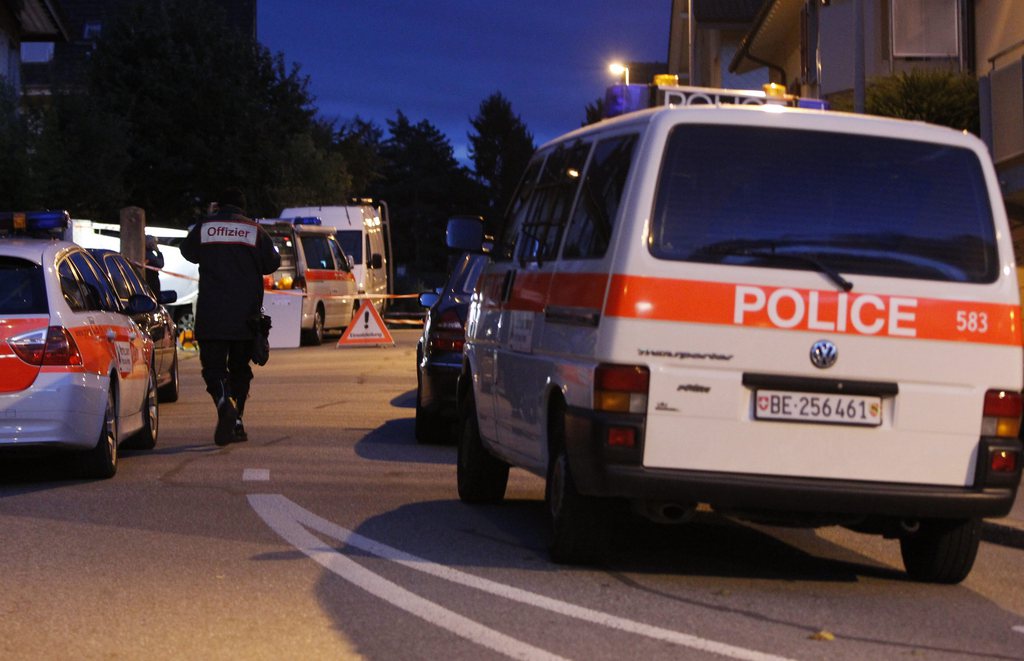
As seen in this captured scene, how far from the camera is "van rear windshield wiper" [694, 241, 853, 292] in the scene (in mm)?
7445

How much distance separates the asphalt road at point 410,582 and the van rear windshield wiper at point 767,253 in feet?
4.52

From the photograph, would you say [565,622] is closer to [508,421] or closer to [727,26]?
[508,421]

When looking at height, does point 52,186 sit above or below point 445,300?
above

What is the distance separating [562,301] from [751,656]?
232cm

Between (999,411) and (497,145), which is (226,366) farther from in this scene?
(497,145)

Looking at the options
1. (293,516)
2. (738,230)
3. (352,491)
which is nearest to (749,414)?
(738,230)

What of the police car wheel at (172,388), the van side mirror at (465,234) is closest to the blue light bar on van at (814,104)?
the van side mirror at (465,234)

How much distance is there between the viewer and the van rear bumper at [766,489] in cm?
741

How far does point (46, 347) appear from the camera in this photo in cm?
1096

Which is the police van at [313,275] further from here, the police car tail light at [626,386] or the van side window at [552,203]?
the police car tail light at [626,386]

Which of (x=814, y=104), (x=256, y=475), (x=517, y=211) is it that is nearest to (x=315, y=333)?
(x=256, y=475)

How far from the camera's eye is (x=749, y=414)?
7438 millimetres

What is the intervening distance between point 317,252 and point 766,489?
25785 millimetres

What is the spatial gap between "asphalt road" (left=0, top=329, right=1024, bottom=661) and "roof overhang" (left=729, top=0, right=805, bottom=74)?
26.0 metres
